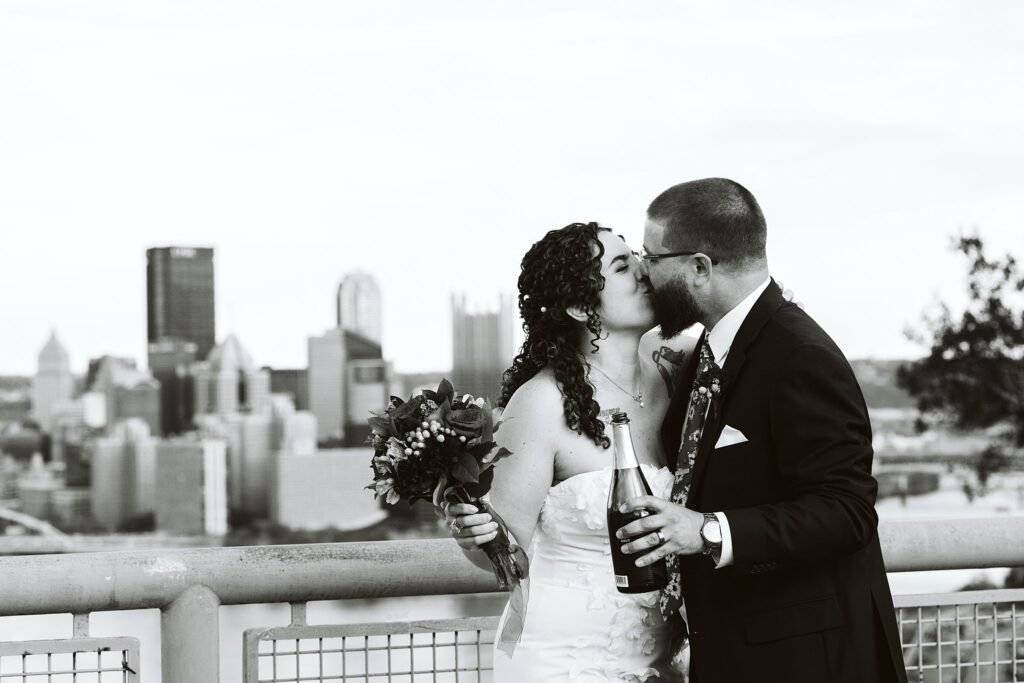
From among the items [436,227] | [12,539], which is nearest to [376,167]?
[436,227]

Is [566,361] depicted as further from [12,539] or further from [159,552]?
[12,539]

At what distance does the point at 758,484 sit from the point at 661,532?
1.10ft

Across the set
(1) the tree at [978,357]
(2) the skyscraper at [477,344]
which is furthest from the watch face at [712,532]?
(2) the skyscraper at [477,344]

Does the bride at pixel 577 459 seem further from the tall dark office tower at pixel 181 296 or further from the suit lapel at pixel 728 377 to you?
the tall dark office tower at pixel 181 296

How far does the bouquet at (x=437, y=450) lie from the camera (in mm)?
2861

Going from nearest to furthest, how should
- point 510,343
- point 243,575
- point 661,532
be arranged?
point 661,532 → point 243,575 → point 510,343

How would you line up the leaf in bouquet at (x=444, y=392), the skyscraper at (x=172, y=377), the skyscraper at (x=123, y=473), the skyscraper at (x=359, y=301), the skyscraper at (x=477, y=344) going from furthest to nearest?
the skyscraper at (x=172, y=377) < the skyscraper at (x=123, y=473) < the skyscraper at (x=359, y=301) < the skyscraper at (x=477, y=344) < the leaf in bouquet at (x=444, y=392)

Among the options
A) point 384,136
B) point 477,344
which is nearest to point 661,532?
point 477,344

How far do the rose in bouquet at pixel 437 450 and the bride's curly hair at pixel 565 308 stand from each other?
321 mm

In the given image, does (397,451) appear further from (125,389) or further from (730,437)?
(125,389)

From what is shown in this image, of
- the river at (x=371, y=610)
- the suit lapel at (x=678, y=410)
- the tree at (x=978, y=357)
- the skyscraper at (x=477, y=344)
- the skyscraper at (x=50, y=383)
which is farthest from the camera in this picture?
the skyscraper at (x=50, y=383)

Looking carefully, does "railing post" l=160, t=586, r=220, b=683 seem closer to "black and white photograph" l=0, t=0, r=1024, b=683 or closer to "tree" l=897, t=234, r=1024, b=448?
"black and white photograph" l=0, t=0, r=1024, b=683

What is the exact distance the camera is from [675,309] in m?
2.98

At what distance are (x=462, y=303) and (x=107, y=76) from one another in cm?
2556
